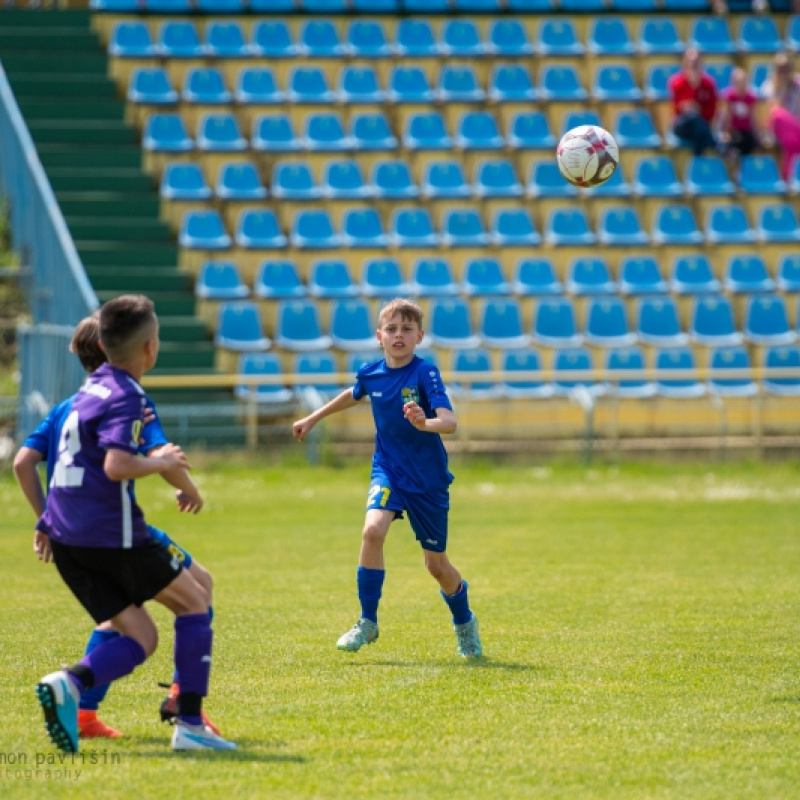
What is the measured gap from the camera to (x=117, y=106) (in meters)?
21.3

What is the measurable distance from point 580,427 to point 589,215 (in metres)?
4.86

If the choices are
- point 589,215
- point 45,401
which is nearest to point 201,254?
point 45,401

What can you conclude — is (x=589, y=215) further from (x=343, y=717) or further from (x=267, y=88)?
(x=343, y=717)

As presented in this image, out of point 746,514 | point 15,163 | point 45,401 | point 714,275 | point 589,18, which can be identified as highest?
point 589,18

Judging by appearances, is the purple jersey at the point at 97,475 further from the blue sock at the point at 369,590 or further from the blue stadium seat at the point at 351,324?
the blue stadium seat at the point at 351,324

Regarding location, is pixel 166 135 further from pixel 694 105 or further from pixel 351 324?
pixel 694 105

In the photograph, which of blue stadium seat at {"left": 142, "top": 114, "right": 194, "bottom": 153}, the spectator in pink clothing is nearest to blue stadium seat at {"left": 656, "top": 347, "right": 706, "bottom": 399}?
the spectator in pink clothing

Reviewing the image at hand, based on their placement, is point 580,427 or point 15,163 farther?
point 15,163

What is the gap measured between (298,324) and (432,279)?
2.01 meters

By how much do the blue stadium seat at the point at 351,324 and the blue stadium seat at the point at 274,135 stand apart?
122 inches

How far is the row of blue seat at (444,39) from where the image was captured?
21.6m

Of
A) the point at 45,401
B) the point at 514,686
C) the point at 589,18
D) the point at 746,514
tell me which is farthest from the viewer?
the point at 589,18

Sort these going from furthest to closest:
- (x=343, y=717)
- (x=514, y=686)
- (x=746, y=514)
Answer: (x=746, y=514) → (x=514, y=686) → (x=343, y=717)

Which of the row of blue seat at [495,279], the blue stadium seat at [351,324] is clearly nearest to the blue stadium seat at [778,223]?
the row of blue seat at [495,279]
